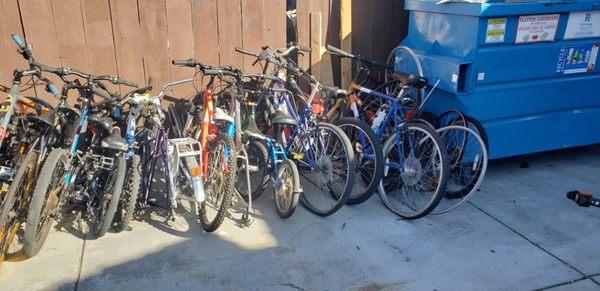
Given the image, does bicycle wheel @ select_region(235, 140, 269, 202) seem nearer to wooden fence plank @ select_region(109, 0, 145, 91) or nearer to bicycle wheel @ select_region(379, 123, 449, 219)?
bicycle wheel @ select_region(379, 123, 449, 219)

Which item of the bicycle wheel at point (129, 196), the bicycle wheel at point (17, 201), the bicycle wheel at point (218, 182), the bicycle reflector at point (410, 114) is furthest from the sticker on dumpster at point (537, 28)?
the bicycle wheel at point (17, 201)

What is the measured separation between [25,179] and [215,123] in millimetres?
1367

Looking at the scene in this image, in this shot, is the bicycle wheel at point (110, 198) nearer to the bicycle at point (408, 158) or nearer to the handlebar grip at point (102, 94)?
the handlebar grip at point (102, 94)

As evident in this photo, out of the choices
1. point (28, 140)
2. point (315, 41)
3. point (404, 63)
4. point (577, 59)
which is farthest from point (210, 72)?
point (577, 59)

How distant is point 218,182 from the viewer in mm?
3643

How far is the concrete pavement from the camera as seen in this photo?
3080mm

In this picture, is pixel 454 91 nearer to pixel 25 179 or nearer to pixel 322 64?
pixel 322 64

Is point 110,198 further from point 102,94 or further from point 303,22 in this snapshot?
A: point 303,22

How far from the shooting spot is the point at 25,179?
3.22 meters

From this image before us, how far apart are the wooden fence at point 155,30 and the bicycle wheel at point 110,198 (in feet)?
4.53

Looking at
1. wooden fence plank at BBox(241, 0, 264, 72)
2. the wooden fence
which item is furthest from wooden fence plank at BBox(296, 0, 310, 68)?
wooden fence plank at BBox(241, 0, 264, 72)

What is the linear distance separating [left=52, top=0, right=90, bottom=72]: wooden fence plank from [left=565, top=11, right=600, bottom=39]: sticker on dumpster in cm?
424

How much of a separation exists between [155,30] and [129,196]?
1716mm

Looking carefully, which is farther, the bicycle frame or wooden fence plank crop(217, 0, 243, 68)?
wooden fence plank crop(217, 0, 243, 68)
